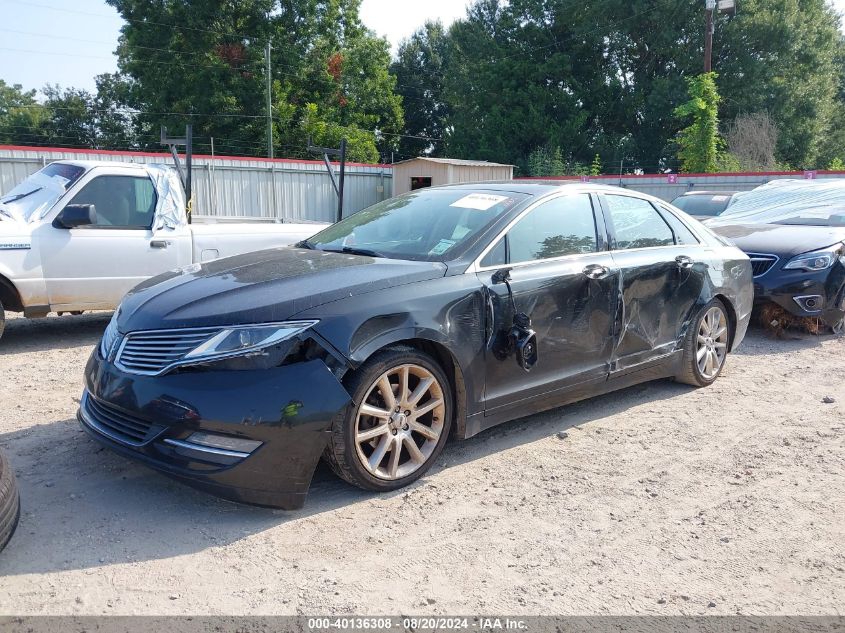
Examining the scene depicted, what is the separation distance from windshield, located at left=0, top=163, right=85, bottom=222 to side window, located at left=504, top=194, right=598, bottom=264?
4805 mm

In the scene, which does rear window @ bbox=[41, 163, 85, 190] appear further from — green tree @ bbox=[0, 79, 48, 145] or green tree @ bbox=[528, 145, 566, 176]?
green tree @ bbox=[0, 79, 48, 145]

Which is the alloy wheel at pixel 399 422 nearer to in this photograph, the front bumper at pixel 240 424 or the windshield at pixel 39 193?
the front bumper at pixel 240 424

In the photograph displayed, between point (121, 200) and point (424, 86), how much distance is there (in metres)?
56.4

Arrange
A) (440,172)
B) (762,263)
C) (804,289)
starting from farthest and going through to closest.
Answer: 1. (440,172)
2. (762,263)
3. (804,289)

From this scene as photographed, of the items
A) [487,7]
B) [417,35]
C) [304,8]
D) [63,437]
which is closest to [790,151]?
[487,7]

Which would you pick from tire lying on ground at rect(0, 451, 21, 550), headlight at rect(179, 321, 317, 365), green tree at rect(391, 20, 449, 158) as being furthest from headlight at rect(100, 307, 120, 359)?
green tree at rect(391, 20, 449, 158)

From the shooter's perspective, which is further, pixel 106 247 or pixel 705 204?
pixel 705 204

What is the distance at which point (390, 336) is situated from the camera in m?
3.60

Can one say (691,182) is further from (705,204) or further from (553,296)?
(553,296)

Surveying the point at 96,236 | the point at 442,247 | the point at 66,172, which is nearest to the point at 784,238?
the point at 442,247

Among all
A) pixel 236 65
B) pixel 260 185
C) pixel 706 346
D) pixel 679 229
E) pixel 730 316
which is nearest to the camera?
pixel 679 229

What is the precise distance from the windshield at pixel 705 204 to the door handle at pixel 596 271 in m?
9.15

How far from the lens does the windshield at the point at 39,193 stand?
6.89m

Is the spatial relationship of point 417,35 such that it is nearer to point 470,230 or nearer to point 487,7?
point 487,7
